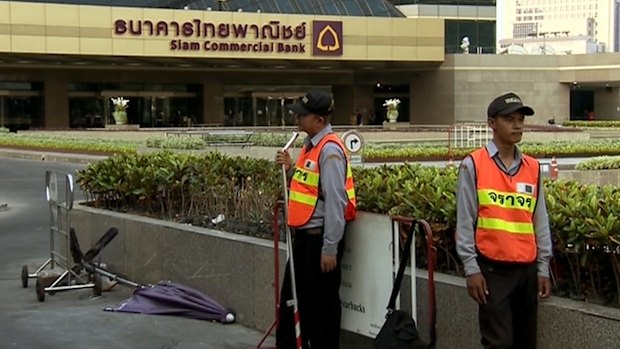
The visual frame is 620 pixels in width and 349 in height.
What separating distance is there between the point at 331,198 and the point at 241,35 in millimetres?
46184

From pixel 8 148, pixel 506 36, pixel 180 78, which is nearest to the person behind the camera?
pixel 8 148

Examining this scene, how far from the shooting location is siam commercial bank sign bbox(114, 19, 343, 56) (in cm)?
4962

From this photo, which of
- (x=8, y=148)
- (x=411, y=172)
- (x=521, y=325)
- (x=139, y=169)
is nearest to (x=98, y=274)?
(x=139, y=169)

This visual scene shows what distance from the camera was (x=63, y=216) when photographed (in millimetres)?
11180

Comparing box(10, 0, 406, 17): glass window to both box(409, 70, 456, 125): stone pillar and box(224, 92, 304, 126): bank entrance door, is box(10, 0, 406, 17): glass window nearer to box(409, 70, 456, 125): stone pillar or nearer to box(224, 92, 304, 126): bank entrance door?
box(409, 70, 456, 125): stone pillar

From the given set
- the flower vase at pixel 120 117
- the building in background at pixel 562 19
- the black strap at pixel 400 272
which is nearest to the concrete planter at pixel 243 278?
the black strap at pixel 400 272

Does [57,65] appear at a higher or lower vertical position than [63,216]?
higher

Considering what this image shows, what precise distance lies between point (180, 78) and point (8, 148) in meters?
21.8

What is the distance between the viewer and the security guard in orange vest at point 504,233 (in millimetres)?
4855

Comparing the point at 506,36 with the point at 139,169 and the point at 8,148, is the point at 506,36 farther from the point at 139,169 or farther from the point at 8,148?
the point at 139,169

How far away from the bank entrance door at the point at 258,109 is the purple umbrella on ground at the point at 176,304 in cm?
5097

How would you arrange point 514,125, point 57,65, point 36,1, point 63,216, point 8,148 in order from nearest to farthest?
point 514,125 → point 63,216 → point 8,148 → point 36,1 → point 57,65

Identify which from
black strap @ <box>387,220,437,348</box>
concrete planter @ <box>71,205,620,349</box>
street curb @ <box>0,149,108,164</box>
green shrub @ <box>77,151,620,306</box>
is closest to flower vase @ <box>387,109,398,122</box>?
street curb @ <box>0,149,108,164</box>

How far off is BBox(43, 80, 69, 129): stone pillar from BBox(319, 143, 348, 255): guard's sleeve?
51.2 metres
